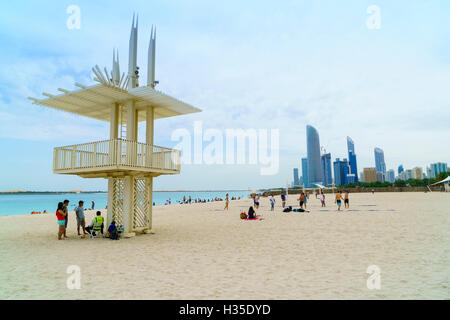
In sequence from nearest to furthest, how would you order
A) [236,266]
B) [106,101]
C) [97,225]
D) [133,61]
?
[236,266] → [97,225] → [106,101] → [133,61]

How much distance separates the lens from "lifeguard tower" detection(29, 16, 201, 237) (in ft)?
42.3

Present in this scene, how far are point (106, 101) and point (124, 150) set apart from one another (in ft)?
10.1

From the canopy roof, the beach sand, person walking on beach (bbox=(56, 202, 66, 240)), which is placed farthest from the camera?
the canopy roof

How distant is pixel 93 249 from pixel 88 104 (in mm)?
7856

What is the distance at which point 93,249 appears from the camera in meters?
10.4

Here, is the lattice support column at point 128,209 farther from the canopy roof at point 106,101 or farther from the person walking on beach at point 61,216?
the canopy roof at point 106,101

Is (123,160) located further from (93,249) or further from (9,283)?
(9,283)

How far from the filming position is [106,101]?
14273 mm

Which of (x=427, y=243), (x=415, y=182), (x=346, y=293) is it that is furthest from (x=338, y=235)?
(x=415, y=182)

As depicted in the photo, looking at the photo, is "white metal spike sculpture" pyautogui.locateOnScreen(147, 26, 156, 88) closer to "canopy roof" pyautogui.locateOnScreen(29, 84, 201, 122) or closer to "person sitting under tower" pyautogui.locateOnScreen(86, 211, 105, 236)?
"canopy roof" pyautogui.locateOnScreen(29, 84, 201, 122)

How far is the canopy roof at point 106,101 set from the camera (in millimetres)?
12875

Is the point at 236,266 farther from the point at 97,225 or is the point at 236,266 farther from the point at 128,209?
the point at 97,225

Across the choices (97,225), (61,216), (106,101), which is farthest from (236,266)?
(106,101)

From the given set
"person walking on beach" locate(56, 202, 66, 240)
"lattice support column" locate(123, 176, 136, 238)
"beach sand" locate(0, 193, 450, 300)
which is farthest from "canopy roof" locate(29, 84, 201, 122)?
"beach sand" locate(0, 193, 450, 300)
